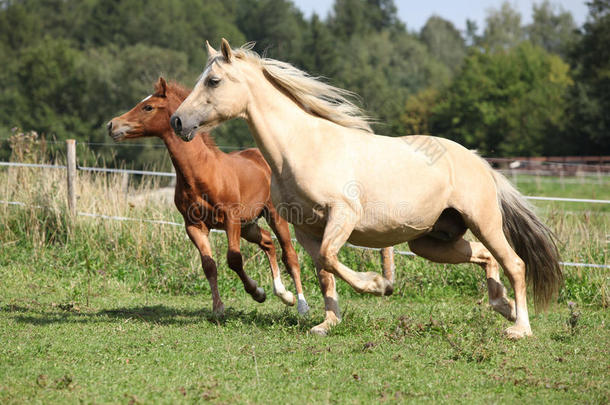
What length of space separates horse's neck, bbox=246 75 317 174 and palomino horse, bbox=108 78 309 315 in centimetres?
131

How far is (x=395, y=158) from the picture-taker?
5410 mm

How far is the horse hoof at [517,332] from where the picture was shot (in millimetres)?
5418

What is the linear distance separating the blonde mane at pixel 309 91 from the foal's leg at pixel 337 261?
1018 mm

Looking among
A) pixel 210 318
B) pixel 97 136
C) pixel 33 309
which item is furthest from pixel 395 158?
pixel 97 136

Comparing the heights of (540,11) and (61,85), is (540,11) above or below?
above

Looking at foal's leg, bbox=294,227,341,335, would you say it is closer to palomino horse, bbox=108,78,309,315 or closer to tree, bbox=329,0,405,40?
palomino horse, bbox=108,78,309,315

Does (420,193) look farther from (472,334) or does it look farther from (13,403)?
(13,403)

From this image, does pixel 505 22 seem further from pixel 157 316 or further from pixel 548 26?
pixel 157 316

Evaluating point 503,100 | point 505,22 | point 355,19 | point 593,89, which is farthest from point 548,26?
point 593,89

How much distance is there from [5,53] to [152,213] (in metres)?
55.7

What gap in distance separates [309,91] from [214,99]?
0.86 m

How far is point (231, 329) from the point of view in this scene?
5.81 m

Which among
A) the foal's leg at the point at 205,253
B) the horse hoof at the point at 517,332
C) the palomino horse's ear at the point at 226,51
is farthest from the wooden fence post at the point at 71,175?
the horse hoof at the point at 517,332

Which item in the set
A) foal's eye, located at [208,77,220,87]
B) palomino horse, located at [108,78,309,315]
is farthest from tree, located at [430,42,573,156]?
foal's eye, located at [208,77,220,87]
